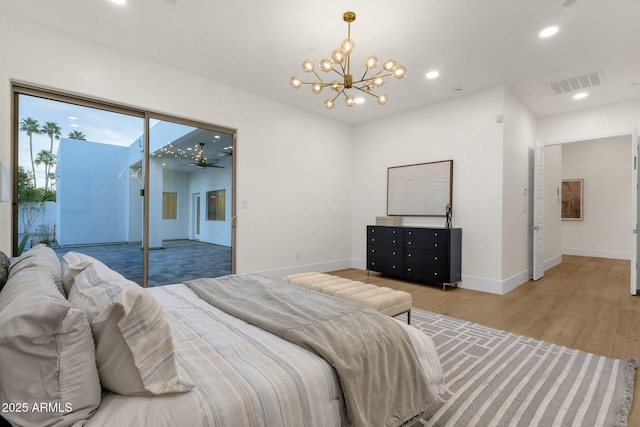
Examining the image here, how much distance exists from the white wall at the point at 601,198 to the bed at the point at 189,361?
8.78 metres

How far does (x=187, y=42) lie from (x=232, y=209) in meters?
2.24

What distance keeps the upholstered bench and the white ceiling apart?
101 inches

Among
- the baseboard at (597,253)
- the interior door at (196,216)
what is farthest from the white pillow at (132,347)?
the baseboard at (597,253)

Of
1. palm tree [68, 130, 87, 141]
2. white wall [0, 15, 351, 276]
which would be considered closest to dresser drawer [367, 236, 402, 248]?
white wall [0, 15, 351, 276]

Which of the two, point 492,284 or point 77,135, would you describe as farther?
point 492,284

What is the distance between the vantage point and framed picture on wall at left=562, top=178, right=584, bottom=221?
802cm

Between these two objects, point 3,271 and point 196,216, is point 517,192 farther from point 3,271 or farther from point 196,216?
point 3,271

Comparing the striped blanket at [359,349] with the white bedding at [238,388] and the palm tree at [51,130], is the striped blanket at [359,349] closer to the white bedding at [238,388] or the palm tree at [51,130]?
the white bedding at [238,388]

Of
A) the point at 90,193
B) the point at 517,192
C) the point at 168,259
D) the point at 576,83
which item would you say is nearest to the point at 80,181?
the point at 90,193

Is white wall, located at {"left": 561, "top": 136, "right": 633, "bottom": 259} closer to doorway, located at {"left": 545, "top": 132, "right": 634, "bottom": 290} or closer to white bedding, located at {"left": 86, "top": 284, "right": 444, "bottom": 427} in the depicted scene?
doorway, located at {"left": 545, "top": 132, "right": 634, "bottom": 290}

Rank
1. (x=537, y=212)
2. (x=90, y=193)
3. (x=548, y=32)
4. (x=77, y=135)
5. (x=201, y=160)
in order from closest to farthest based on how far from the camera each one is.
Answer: (x=548, y=32) < (x=77, y=135) < (x=90, y=193) < (x=201, y=160) < (x=537, y=212)

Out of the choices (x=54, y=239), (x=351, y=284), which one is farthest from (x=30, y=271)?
(x=54, y=239)

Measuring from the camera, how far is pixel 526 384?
2.05m

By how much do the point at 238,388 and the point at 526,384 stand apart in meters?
2.04
